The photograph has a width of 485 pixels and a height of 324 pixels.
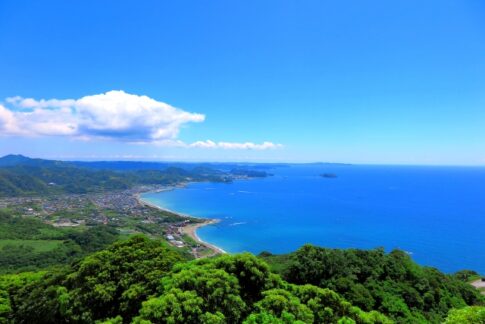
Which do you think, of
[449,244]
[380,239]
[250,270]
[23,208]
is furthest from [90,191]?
[250,270]

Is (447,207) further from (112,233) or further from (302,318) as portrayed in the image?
(302,318)

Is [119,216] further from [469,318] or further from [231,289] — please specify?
[469,318]

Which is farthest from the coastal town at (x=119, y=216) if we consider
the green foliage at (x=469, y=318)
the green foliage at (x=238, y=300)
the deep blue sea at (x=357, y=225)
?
the green foliage at (x=469, y=318)

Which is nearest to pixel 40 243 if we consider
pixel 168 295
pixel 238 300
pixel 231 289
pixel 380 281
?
pixel 168 295

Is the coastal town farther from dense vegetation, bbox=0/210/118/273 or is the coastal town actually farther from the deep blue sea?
dense vegetation, bbox=0/210/118/273

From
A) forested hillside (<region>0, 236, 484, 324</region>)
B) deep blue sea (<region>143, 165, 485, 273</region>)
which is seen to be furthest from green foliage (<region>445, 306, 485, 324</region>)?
deep blue sea (<region>143, 165, 485, 273</region>)

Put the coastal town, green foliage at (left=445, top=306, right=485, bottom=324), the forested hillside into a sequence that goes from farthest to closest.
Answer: the coastal town → the forested hillside → green foliage at (left=445, top=306, right=485, bottom=324)

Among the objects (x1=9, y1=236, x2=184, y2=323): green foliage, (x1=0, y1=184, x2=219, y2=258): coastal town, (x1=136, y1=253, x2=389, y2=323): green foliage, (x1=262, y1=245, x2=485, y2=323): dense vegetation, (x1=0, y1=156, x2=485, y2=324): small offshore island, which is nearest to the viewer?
(x1=136, y1=253, x2=389, y2=323): green foliage
